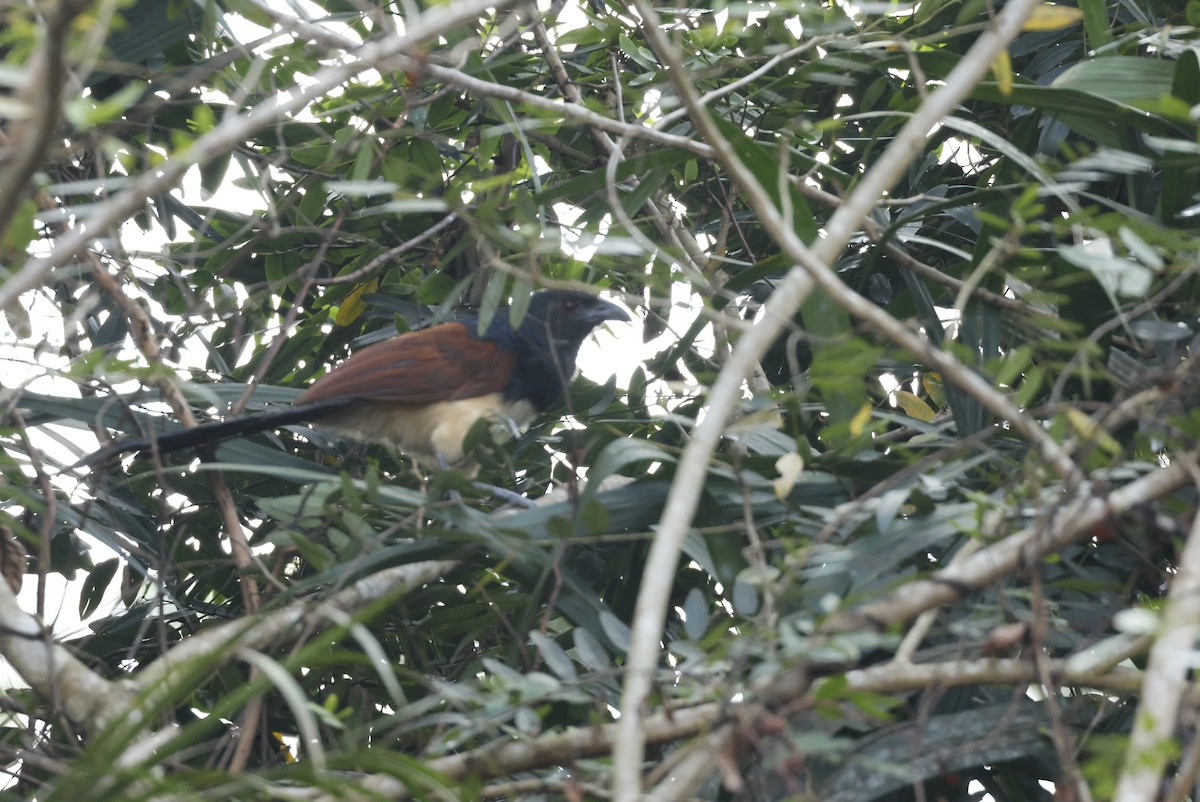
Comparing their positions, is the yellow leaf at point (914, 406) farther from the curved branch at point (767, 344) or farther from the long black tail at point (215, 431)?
the curved branch at point (767, 344)

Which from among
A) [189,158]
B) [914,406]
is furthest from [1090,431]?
[914,406]

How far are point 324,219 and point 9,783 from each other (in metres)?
1.82

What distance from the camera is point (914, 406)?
2932 millimetres

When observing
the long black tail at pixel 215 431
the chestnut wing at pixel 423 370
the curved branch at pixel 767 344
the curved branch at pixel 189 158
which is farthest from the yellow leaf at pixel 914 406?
the curved branch at pixel 189 158

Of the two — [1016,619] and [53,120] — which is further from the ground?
[53,120]

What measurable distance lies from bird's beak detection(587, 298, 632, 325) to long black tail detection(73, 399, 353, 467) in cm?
91

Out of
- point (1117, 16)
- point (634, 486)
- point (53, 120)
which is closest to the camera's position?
point (53, 120)

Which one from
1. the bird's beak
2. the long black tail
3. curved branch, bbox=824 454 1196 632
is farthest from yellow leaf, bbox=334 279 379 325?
curved branch, bbox=824 454 1196 632

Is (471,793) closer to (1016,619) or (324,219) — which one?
(1016,619)

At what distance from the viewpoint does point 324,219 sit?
11.1ft

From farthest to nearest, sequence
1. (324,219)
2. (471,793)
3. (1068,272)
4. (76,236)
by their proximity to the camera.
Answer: (324,219) → (1068,272) → (471,793) → (76,236)

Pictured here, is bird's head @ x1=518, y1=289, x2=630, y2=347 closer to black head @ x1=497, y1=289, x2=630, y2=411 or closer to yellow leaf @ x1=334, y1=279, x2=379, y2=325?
black head @ x1=497, y1=289, x2=630, y2=411

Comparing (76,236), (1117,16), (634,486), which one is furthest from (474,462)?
(1117,16)

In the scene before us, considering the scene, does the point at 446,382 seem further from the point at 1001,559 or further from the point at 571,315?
the point at 1001,559
